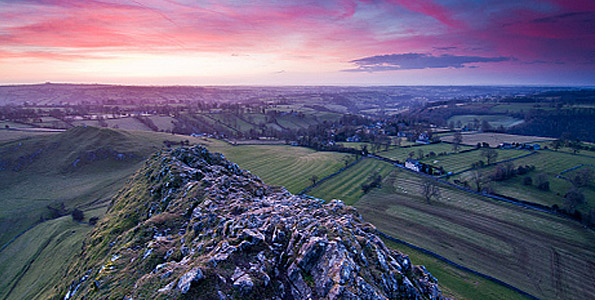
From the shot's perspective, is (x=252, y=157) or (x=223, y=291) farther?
(x=252, y=157)

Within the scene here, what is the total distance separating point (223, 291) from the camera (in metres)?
14.4

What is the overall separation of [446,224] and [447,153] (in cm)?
6139

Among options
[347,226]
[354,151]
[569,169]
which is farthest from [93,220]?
[569,169]

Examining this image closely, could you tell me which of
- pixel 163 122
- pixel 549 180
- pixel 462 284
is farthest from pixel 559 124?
pixel 163 122

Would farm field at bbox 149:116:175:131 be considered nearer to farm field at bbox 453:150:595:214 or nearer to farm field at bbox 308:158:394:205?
farm field at bbox 308:158:394:205

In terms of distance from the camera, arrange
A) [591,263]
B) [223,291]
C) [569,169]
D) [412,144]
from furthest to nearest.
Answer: [412,144]
[569,169]
[591,263]
[223,291]

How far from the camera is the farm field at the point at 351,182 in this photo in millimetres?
63438

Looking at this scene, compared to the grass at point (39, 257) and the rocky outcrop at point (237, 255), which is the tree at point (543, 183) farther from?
the grass at point (39, 257)

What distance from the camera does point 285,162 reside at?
93812 mm

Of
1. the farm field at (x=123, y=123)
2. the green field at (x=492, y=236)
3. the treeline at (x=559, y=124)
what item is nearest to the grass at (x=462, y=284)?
the green field at (x=492, y=236)

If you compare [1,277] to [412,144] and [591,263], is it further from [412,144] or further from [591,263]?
[412,144]

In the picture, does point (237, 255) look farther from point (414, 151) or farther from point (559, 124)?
point (559, 124)

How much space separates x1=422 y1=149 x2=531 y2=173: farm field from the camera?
83375 mm

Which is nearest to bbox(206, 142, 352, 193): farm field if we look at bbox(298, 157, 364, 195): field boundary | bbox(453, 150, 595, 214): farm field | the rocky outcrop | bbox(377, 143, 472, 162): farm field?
bbox(298, 157, 364, 195): field boundary
